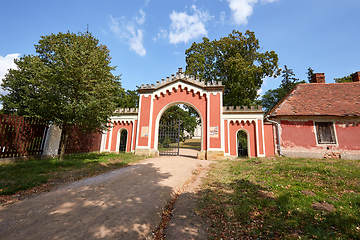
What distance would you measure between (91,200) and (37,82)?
374 inches

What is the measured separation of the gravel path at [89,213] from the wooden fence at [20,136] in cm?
739

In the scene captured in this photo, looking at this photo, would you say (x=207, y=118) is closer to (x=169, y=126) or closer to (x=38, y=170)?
(x=169, y=126)

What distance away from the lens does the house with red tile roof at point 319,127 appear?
11.7 meters

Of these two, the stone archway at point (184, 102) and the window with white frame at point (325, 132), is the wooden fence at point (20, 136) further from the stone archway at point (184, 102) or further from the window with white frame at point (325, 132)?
the window with white frame at point (325, 132)

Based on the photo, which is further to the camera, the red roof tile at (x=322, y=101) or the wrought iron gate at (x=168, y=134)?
the wrought iron gate at (x=168, y=134)

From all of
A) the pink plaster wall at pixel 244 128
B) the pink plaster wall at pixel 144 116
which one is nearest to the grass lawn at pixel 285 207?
the pink plaster wall at pixel 244 128

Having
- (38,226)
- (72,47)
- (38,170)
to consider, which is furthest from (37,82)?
(38,226)

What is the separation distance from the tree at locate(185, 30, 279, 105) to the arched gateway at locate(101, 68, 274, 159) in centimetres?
678

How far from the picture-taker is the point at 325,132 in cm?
1217

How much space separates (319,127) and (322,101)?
2.95 metres

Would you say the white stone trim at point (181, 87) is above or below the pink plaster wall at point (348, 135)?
above

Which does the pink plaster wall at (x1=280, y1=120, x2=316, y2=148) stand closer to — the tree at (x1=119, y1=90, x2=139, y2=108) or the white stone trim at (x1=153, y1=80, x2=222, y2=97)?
the white stone trim at (x1=153, y1=80, x2=222, y2=97)

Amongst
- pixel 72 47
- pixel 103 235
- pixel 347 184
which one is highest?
pixel 72 47

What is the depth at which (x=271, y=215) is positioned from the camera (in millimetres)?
3355
